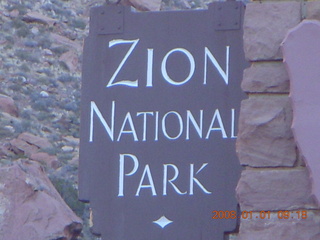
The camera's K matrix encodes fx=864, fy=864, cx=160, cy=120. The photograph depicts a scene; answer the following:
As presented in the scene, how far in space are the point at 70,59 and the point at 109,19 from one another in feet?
60.1

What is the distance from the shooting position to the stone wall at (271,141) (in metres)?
2.55

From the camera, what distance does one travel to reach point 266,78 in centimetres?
262

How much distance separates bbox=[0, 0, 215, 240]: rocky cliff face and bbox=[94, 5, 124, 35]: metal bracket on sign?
611 centimetres

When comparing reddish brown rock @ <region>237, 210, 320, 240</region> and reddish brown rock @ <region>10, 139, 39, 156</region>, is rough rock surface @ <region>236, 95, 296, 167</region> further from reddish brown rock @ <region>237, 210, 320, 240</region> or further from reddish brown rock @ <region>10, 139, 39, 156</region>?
reddish brown rock @ <region>10, 139, 39, 156</region>

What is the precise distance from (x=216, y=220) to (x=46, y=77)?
1701cm

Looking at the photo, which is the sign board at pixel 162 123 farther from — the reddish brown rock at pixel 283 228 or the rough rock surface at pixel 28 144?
the rough rock surface at pixel 28 144

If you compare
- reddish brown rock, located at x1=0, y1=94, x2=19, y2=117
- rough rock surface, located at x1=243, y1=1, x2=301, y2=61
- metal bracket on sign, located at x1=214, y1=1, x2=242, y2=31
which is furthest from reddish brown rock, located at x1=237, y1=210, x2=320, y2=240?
reddish brown rock, located at x1=0, y1=94, x2=19, y2=117

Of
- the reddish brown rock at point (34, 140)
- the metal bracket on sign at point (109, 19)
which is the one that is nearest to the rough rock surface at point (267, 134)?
the metal bracket on sign at point (109, 19)

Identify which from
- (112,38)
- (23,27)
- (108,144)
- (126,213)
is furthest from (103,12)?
(23,27)

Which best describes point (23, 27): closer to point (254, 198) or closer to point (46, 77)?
point (46, 77)

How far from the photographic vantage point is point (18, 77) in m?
18.9

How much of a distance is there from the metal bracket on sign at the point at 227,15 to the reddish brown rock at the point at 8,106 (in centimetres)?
1391

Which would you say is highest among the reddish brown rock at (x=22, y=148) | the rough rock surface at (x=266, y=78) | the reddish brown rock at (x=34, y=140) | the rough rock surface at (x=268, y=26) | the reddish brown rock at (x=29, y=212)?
the reddish brown rock at (x=34, y=140)

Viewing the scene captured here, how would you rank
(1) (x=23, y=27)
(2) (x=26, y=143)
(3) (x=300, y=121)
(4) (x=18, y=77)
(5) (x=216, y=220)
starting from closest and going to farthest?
(3) (x=300, y=121) → (5) (x=216, y=220) → (2) (x=26, y=143) → (4) (x=18, y=77) → (1) (x=23, y=27)
